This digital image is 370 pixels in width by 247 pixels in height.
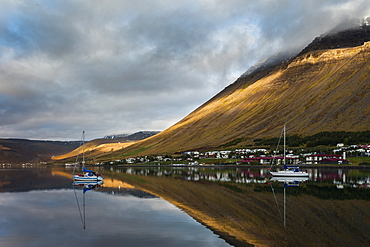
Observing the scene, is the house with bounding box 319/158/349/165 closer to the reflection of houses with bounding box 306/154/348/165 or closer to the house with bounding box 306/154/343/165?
the reflection of houses with bounding box 306/154/348/165

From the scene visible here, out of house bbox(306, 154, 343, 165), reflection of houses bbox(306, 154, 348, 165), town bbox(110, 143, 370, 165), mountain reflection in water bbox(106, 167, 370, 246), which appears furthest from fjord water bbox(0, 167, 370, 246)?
house bbox(306, 154, 343, 165)

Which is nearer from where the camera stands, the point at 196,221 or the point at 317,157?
the point at 196,221

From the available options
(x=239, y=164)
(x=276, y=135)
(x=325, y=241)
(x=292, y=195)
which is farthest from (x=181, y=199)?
(x=276, y=135)

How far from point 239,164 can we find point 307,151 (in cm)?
3392

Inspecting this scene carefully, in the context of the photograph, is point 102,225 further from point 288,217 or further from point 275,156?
point 275,156

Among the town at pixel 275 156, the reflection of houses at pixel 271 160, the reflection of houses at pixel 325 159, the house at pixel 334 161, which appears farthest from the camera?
the reflection of houses at pixel 271 160

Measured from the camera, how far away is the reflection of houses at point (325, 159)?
5138 inches

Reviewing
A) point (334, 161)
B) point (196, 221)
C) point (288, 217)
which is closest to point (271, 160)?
point (334, 161)

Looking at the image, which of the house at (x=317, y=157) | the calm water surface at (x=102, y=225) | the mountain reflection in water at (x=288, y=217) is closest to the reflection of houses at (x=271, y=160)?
the house at (x=317, y=157)

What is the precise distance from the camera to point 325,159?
136125mm

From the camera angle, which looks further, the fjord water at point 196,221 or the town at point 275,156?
the town at point 275,156

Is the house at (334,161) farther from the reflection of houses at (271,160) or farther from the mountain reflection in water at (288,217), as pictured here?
the mountain reflection in water at (288,217)

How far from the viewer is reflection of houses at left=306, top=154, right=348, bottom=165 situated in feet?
428

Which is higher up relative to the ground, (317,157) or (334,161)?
(317,157)
